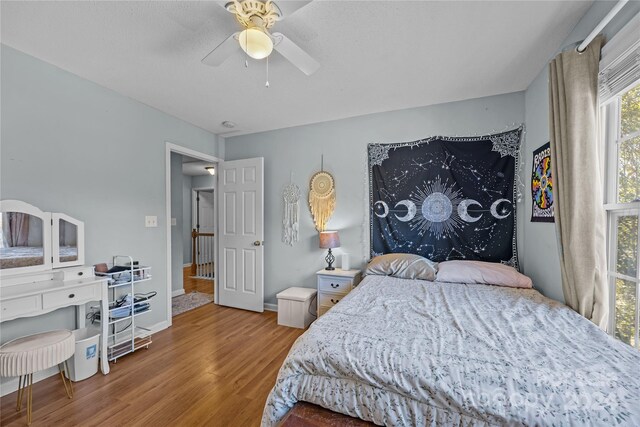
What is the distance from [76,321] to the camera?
7.25 ft

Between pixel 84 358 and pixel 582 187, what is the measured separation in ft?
11.8

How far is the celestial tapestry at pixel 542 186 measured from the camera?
2035 millimetres

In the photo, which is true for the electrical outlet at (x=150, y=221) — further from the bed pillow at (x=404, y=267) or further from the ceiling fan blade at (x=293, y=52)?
the bed pillow at (x=404, y=267)

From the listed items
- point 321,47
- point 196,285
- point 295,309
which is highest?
point 321,47

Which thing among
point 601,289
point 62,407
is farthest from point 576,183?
point 62,407

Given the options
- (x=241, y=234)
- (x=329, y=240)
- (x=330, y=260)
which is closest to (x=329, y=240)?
(x=329, y=240)

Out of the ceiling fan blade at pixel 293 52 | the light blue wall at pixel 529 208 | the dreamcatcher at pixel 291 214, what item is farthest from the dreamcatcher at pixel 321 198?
the light blue wall at pixel 529 208

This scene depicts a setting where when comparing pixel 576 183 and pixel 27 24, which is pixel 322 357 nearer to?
pixel 576 183

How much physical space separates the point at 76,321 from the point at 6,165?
1.33 meters

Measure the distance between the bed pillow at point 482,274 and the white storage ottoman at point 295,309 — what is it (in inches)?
57.6

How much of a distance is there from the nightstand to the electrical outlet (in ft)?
6.42

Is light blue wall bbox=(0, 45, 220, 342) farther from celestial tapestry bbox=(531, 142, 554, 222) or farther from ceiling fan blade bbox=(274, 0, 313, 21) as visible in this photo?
celestial tapestry bbox=(531, 142, 554, 222)

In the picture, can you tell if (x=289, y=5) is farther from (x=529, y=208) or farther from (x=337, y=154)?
(x=529, y=208)

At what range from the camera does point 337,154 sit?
10.9 feet
